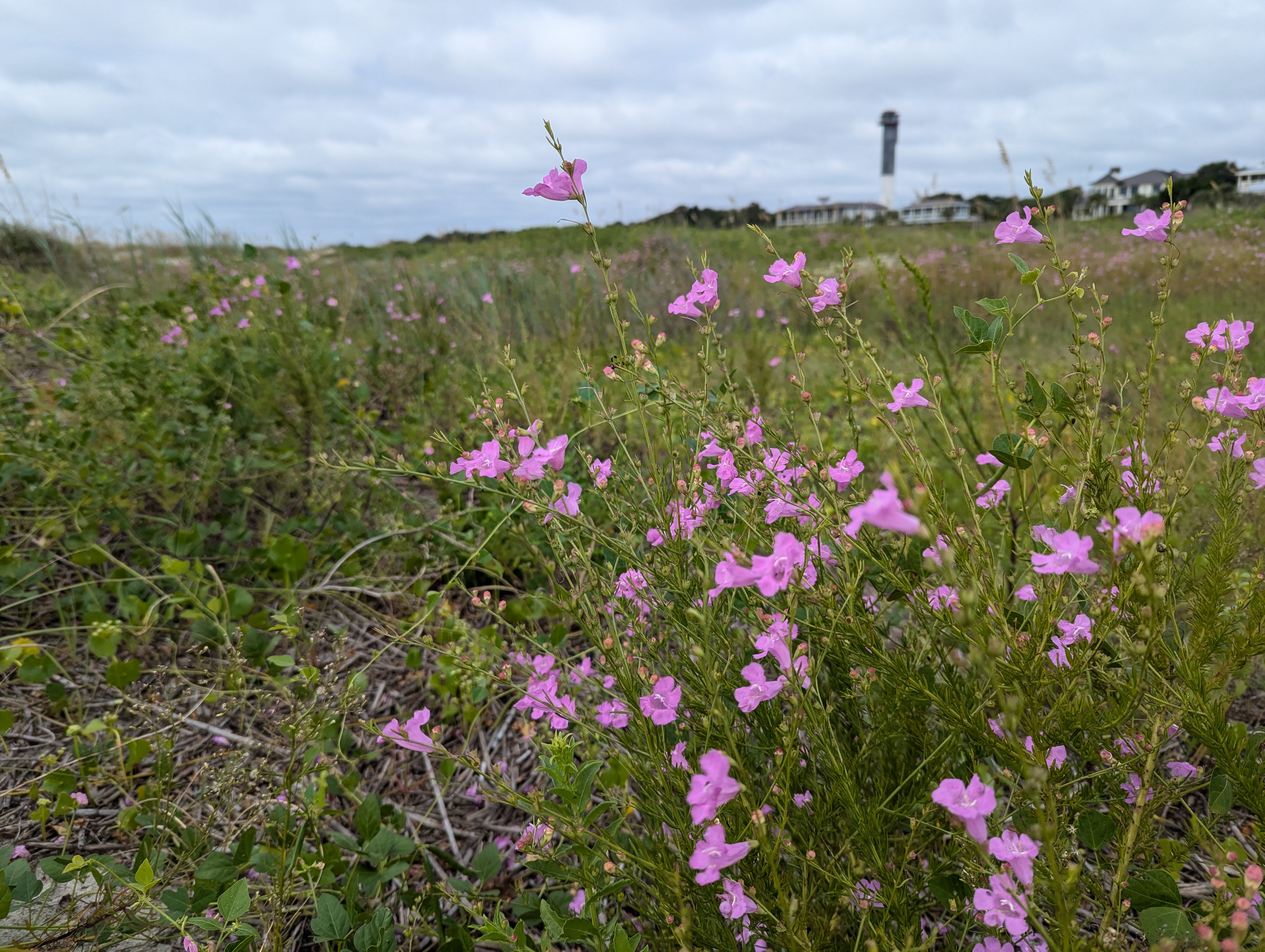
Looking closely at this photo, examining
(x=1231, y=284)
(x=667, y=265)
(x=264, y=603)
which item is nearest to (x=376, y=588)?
(x=264, y=603)

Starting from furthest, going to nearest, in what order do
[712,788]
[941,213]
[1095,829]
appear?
[941,213], [1095,829], [712,788]

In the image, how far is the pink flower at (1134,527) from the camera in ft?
2.46

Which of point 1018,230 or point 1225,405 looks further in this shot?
point 1018,230

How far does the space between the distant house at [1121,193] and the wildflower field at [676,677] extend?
0.72m

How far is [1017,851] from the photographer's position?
2.92ft

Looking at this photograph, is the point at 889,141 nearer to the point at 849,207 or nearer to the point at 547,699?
the point at 849,207

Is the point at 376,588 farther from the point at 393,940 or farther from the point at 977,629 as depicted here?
the point at 977,629

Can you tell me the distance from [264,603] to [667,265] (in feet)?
24.8

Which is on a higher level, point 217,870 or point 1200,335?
point 1200,335

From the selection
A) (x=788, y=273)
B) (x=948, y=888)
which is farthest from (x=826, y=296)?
(x=948, y=888)

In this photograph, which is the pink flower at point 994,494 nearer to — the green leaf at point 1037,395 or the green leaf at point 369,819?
the green leaf at point 1037,395

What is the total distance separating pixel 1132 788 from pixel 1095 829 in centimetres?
26

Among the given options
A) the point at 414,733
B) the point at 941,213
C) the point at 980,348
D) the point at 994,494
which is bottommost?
the point at 414,733

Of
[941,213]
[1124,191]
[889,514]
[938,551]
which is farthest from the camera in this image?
[1124,191]
